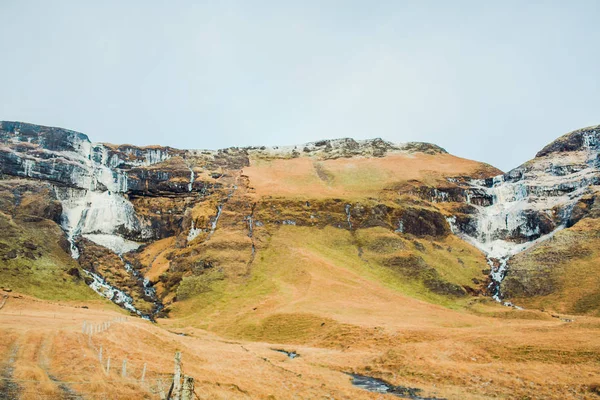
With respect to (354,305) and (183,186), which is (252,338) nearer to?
(354,305)

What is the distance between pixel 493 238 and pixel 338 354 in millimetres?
89116

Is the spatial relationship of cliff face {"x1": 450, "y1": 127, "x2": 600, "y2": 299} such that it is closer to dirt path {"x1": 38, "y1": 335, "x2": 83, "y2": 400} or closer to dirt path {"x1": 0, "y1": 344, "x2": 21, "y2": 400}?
dirt path {"x1": 38, "y1": 335, "x2": 83, "y2": 400}

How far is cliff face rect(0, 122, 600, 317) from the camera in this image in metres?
101

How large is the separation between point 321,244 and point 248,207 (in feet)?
79.2

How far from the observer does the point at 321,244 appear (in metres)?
109

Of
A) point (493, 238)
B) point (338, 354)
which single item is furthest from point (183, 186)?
point (338, 354)

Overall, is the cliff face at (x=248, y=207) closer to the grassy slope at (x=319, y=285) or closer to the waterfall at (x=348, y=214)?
Answer: the waterfall at (x=348, y=214)

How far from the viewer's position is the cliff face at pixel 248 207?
3984 inches

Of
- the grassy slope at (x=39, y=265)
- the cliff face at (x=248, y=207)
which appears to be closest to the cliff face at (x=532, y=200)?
the cliff face at (x=248, y=207)

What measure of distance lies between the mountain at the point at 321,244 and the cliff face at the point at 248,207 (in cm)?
52

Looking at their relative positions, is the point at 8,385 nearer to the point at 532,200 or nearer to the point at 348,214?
the point at 348,214

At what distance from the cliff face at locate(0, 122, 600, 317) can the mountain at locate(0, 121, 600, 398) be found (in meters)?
0.52

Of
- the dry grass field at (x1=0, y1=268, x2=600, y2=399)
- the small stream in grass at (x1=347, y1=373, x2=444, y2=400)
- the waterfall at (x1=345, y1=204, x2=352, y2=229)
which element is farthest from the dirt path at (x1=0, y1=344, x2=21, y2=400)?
the waterfall at (x1=345, y1=204, x2=352, y2=229)

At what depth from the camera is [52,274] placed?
295 feet
